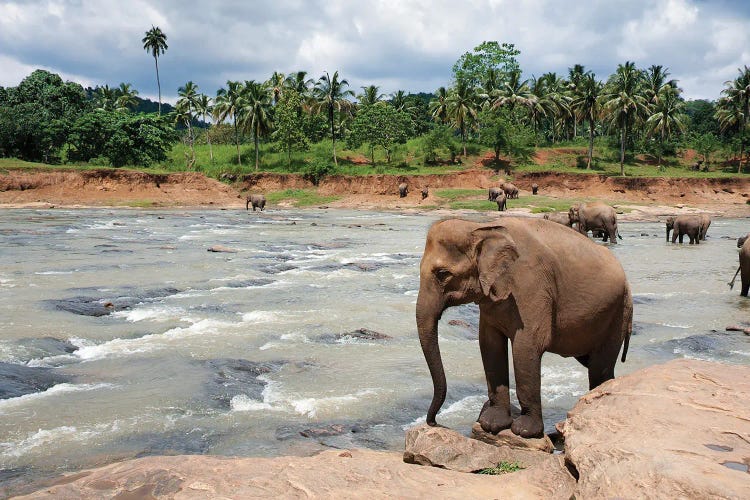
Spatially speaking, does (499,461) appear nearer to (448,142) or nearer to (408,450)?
(408,450)

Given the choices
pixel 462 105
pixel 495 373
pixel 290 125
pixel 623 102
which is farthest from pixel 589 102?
pixel 495 373

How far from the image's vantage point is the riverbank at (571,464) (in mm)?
3580

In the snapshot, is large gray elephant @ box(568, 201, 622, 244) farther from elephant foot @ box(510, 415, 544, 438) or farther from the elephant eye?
the elephant eye

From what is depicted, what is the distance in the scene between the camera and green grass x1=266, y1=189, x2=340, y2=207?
184 ft

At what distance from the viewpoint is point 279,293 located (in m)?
15.3

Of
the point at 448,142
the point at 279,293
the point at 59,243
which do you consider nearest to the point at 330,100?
the point at 448,142

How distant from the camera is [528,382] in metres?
5.93

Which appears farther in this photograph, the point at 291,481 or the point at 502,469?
the point at 502,469

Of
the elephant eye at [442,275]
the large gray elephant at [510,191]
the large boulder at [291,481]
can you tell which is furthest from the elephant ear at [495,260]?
the large gray elephant at [510,191]

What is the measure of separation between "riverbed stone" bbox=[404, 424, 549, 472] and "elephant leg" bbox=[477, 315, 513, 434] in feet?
2.00

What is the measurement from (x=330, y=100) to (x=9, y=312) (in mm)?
57216

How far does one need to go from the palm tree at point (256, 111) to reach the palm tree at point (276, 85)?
754cm

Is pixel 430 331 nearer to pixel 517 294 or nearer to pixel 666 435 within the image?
pixel 517 294

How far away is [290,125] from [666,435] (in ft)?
203
